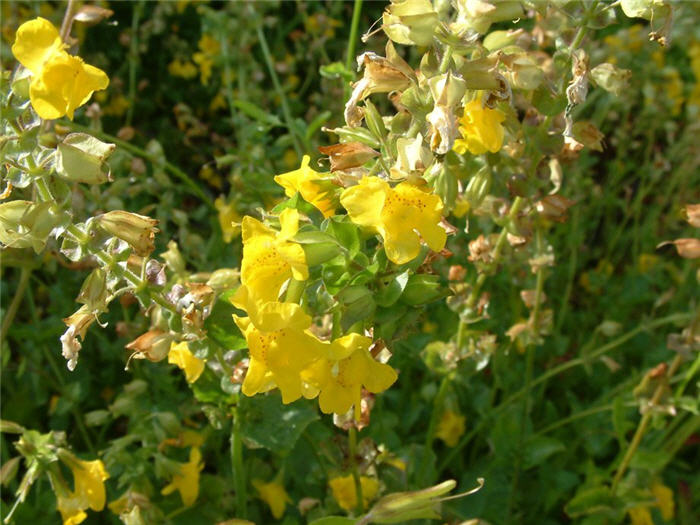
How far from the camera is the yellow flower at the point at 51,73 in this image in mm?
959

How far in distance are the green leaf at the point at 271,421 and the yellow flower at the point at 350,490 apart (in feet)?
0.56

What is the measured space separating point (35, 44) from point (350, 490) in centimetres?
98

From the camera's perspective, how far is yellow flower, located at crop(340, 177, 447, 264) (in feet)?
3.06

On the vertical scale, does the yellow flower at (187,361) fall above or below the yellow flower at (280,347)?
below

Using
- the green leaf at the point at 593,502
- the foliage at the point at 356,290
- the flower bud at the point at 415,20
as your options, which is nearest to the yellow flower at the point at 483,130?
the foliage at the point at 356,290

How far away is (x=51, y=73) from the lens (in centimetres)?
97

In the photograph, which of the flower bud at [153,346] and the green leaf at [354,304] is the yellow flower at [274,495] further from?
the green leaf at [354,304]

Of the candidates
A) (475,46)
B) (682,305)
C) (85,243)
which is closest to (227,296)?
(85,243)

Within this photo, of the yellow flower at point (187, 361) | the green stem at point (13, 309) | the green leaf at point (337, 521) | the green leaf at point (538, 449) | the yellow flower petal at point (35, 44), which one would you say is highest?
the yellow flower petal at point (35, 44)

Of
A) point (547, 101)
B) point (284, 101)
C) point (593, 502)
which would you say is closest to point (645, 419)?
point (593, 502)

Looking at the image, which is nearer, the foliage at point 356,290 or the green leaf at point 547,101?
the foliage at point 356,290

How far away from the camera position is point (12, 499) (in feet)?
6.24

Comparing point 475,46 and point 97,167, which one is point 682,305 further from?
point 97,167

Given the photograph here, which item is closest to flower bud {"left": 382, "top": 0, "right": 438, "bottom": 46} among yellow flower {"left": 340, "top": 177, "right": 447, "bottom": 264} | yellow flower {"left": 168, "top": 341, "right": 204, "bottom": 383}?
yellow flower {"left": 340, "top": 177, "right": 447, "bottom": 264}
